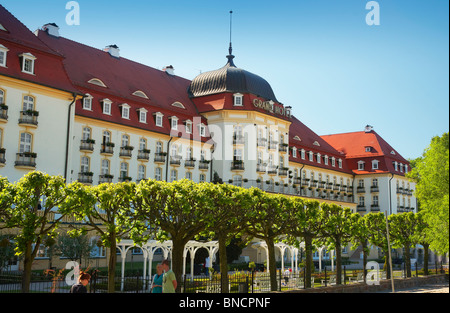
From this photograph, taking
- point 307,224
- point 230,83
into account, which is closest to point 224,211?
point 307,224

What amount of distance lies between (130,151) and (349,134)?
5190cm

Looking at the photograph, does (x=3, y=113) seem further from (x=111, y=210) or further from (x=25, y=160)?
(x=111, y=210)

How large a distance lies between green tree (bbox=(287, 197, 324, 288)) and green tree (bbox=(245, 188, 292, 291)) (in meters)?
0.58

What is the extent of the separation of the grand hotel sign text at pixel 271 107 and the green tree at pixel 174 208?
35563mm

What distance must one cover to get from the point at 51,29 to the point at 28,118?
16486 millimetres

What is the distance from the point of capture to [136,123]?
5059cm

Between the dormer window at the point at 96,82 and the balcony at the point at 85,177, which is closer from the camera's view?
the balcony at the point at 85,177

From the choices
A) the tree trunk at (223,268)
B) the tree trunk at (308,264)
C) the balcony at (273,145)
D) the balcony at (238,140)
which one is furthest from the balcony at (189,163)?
the tree trunk at (223,268)

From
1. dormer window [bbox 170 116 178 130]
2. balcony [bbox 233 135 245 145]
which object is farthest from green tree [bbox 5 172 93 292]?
balcony [bbox 233 135 245 145]

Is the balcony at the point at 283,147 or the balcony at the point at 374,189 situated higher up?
the balcony at the point at 283,147

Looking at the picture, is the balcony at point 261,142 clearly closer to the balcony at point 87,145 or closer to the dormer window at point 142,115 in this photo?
the dormer window at point 142,115

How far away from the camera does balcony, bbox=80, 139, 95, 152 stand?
45.2m

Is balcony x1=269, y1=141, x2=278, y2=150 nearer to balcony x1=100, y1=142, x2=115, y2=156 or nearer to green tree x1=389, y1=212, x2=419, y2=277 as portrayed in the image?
balcony x1=100, y1=142, x2=115, y2=156

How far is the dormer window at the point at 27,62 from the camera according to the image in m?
39.2
